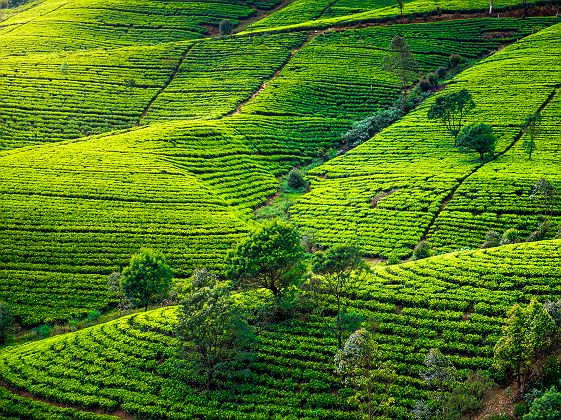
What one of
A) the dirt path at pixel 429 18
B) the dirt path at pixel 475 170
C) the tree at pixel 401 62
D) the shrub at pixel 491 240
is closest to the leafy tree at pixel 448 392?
the shrub at pixel 491 240

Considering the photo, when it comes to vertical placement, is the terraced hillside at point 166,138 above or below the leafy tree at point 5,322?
above

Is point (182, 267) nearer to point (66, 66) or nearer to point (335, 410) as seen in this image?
point (335, 410)

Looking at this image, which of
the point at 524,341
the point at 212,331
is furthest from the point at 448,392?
the point at 212,331

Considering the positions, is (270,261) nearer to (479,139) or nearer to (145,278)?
(145,278)

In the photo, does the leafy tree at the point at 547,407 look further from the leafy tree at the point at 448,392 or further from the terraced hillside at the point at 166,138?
the terraced hillside at the point at 166,138

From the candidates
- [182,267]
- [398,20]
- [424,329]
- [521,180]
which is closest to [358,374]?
[424,329]
